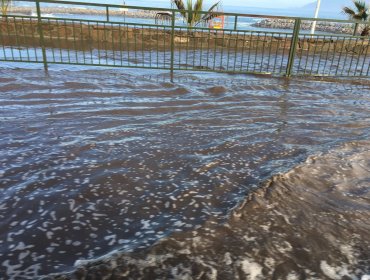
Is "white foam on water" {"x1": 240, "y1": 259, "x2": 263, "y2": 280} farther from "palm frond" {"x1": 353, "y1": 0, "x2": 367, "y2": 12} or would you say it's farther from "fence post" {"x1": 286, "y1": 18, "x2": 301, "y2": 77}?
"palm frond" {"x1": 353, "y1": 0, "x2": 367, "y2": 12}

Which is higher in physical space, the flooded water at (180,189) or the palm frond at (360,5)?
the palm frond at (360,5)

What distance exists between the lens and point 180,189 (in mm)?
3287

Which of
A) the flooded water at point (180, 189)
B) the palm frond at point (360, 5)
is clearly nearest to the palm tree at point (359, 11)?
the palm frond at point (360, 5)

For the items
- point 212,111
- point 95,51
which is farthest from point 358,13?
point 212,111

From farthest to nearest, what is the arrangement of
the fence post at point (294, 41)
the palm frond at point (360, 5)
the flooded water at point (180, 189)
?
the palm frond at point (360, 5)
the fence post at point (294, 41)
the flooded water at point (180, 189)

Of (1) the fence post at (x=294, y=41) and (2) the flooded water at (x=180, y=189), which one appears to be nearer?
(2) the flooded water at (x=180, y=189)

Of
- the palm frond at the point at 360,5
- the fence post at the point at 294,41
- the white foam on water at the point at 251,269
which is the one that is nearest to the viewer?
the white foam on water at the point at 251,269

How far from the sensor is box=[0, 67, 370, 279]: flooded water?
2.38 m

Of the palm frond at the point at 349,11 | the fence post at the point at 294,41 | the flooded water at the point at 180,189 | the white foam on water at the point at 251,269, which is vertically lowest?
the white foam on water at the point at 251,269

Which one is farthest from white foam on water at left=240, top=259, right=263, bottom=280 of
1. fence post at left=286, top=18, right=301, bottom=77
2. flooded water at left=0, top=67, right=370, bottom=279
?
fence post at left=286, top=18, right=301, bottom=77

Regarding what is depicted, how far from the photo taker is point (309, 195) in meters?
3.28

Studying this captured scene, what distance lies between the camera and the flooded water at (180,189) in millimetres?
2383

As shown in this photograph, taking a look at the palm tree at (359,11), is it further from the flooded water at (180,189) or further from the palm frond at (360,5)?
the flooded water at (180,189)


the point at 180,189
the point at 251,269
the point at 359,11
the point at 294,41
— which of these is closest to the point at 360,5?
the point at 359,11
